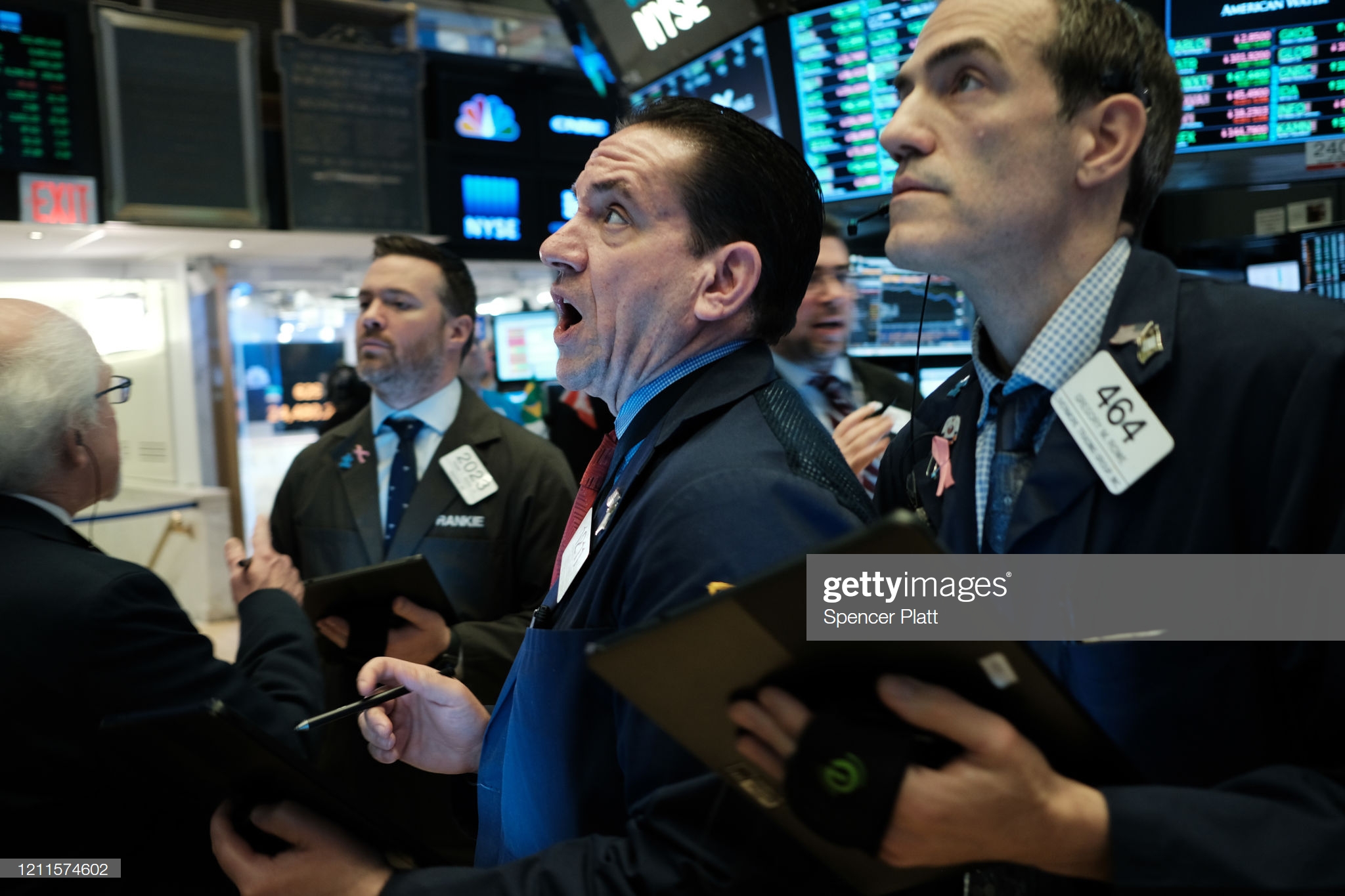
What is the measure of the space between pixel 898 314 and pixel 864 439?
166 cm

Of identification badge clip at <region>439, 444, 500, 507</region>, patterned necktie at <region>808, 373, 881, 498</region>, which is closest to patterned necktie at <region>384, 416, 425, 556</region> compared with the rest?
identification badge clip at <region>439, 444, 500, 507</region>

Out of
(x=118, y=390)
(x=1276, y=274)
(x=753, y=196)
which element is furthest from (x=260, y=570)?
(x=1276, y=274)

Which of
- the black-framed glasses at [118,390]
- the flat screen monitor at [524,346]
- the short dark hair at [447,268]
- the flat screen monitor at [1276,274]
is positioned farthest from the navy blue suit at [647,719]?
the flat screen monitor at [524,346]

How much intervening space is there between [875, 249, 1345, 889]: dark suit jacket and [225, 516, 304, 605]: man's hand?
172 centimetres

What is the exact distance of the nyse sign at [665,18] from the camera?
3.02 m

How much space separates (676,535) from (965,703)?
15.0 inches

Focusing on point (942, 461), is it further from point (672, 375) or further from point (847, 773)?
point (847, 773)

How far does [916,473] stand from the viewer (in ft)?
4.16

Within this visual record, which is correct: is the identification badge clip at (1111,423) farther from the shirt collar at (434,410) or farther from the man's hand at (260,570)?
the shirt collar at (434,410)

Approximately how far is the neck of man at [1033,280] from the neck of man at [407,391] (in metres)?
2.00

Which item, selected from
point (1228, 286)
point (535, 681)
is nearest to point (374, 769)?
point (535, 681)

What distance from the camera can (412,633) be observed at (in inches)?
83.0

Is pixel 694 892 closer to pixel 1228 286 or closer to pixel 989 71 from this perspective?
pixel 1228 286
